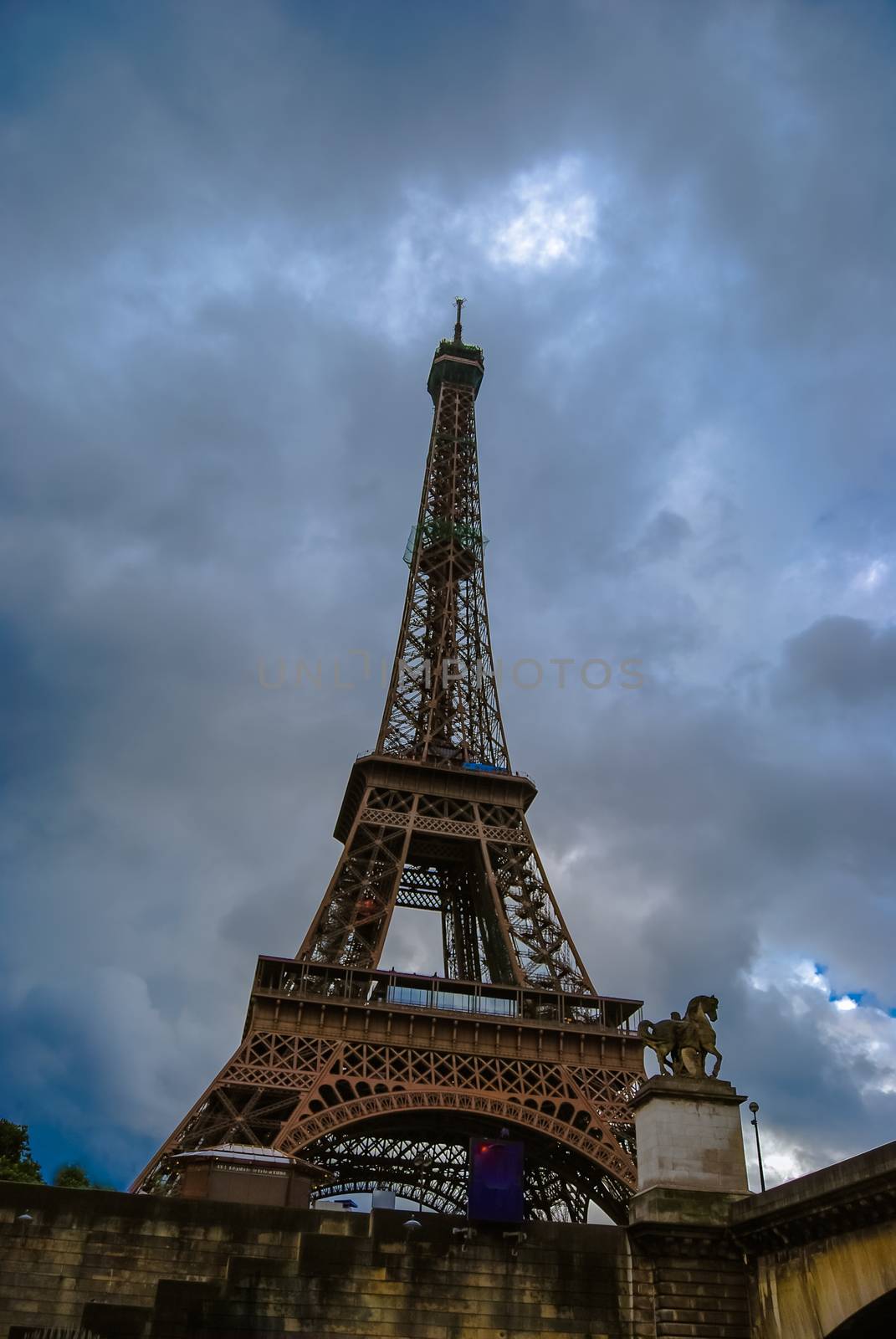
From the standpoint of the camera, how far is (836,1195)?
1877 centimetres

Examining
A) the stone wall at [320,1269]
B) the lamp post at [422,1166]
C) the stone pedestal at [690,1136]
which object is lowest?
the stone wall at [320,1269]

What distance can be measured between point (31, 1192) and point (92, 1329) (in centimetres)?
364

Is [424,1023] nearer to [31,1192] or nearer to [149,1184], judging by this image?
[149,1184]

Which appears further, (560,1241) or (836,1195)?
(560,1241)

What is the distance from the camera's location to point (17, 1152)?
55.7 meters

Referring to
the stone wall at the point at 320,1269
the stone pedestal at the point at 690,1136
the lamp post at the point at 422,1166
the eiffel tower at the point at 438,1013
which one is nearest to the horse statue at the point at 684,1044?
the stone pedestal at the point at 690,1136

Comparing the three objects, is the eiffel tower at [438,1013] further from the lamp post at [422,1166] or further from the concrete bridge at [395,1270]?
the concrete bridge at [395,1270]

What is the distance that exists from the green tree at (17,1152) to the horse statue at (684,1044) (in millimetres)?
38760

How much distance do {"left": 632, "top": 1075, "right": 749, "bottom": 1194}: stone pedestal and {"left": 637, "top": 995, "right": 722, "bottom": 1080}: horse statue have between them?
0.46m

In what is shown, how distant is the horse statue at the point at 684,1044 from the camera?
24438mm

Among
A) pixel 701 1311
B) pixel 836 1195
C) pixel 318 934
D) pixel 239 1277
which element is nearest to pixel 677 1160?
A: pixel 701 1311

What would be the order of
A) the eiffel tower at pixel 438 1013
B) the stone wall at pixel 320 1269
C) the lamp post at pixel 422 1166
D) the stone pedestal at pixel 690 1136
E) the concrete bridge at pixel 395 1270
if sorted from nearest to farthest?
1. the concrete bridge at pixel 395 1270
2. the stone wall at pixel 320 1269
3. the stone pedestal at pixel 690 1136
4. the eiffel tower at pixel 438 1013
5. the lamp post at pixel 422 1166

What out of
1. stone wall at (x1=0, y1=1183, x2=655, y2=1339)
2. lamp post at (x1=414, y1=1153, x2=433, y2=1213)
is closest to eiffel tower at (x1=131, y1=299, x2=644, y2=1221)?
lamp post at (x1=414, y1=1153, x2=433, y2=1213)

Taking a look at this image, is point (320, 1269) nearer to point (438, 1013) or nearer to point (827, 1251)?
point (827, 1251)
